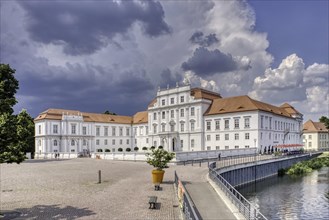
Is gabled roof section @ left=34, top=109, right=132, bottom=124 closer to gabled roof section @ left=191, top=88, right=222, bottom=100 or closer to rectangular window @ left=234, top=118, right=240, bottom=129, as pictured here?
gabled roof section @ left=191, top=88, right=222, bottom=100

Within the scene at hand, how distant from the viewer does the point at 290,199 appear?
3127 cm

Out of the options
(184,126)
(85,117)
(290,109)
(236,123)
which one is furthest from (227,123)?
(85,117)

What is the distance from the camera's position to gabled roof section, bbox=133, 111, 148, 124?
302 ft

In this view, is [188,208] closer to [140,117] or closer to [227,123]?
[227,123]

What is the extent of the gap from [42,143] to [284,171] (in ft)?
182

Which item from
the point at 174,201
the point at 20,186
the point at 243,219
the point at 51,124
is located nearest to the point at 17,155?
the point at 174,201

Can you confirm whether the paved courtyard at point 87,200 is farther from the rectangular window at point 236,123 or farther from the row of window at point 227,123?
the rectangular window at point 236,123

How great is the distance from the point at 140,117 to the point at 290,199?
68.3m

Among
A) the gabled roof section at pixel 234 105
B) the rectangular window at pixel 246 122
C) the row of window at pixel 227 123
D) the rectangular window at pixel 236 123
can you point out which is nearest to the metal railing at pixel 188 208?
the gabled roof section at pixel 234 105

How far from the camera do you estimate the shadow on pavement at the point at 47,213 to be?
13.6 meters

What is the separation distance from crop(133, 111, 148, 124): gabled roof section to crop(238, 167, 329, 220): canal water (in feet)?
168

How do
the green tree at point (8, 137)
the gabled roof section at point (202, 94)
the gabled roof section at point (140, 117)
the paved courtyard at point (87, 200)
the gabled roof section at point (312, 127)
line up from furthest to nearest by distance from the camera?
1. the gabled roof section at point (312, 127)
2. the gabled roof section at point (140, 117)
3. the gabled roof section at point (202, 94)
4. the paved courtyard at point (87, 200)
5. the green tree at point (8, 137)

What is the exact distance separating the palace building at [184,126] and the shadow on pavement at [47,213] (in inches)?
2049

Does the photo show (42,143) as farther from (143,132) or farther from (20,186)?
(20,186)
